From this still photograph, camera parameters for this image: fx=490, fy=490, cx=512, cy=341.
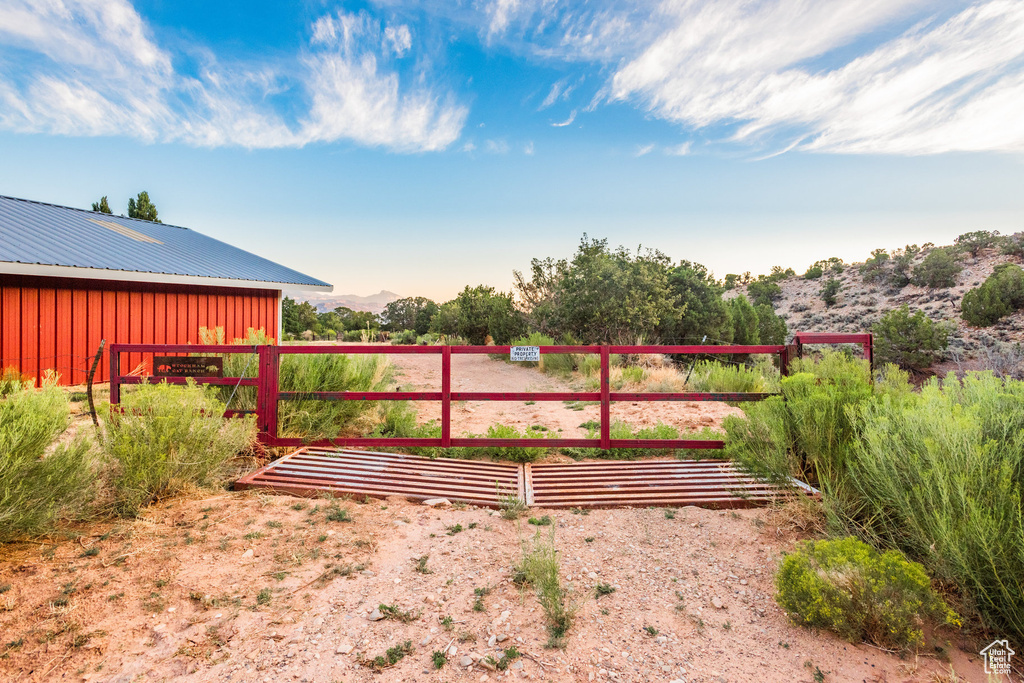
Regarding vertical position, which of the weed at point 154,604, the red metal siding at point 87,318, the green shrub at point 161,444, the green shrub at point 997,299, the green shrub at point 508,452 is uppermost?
the green shrub at point 997,299

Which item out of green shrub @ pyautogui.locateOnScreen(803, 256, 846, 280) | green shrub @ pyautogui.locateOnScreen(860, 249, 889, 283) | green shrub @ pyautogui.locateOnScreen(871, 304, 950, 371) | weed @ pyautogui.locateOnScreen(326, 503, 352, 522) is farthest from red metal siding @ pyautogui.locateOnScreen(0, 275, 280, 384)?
green shrub @ pyautogui.locateOnScreen(803, 256, 846, 280)

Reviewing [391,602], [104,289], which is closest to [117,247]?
[104,289]

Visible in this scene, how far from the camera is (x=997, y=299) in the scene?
2397cm

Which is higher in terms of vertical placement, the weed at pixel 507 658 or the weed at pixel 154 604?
the weed at pixel 154 604

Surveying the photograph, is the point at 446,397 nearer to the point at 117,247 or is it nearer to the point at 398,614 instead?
the point at 398,614

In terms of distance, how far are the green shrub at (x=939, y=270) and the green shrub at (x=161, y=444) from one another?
46.0 meters

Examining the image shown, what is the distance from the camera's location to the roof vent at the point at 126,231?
44.7 ft

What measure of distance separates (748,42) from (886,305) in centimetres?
3487

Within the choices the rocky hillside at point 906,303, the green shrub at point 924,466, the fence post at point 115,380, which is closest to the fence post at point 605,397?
the green shrub at point 924,466

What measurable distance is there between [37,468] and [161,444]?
684 millimetres

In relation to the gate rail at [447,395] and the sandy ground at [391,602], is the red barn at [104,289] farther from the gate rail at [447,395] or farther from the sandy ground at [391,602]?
the sandy ground at [391,602]

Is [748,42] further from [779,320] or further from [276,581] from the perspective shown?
[779,320]

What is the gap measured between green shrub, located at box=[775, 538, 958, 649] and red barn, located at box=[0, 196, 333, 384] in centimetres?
1206

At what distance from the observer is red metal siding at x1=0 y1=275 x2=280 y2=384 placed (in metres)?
9.16
